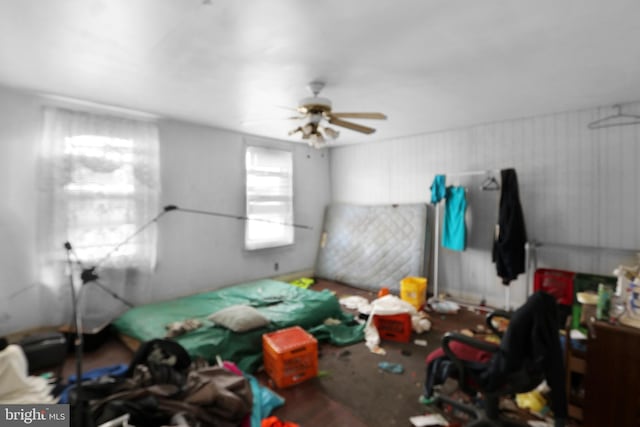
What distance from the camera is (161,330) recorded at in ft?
9.39

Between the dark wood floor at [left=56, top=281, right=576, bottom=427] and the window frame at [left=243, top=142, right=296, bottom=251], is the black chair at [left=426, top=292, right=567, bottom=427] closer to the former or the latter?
the dark wood floor at [left=56, top=281, right=576, bottom=427]

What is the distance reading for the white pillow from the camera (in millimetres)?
2773

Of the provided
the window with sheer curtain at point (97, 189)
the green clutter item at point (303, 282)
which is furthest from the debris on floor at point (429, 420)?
the window with sheer curtain at point (97, 189)

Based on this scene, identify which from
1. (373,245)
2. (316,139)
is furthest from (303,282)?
(316,139)

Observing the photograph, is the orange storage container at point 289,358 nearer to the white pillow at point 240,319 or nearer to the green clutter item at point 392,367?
the white pillow at point 240,319

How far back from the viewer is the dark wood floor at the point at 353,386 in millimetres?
2076

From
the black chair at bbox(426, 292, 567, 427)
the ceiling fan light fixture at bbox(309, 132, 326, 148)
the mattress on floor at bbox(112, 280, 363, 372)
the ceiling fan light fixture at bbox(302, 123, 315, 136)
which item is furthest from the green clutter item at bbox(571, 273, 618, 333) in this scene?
the ceiling fan light fixture at bbox(302, 123, 315, 136)

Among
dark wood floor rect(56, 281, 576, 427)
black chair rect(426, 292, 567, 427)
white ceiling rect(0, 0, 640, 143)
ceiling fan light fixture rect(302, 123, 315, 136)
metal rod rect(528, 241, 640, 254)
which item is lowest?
dark wood floor rect(56, 281, 576, 427)

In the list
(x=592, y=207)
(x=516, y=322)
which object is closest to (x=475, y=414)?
(x=516, y=322)

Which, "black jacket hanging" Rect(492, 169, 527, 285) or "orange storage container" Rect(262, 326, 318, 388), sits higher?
"black jacket hanging" Rect(492, 169, 527, 285)

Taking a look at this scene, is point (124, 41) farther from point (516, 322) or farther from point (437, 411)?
point (437, 411)

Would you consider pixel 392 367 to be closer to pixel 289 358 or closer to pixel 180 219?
pixel 289 358

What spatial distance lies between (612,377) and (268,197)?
4165 mm

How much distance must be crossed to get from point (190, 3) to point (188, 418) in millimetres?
2139
